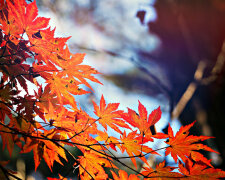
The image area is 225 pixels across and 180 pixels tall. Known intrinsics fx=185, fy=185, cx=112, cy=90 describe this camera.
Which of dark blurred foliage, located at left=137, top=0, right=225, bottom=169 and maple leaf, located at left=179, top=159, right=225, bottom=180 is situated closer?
maple leaf, located at left=179, top=159, right=225, bottom=180

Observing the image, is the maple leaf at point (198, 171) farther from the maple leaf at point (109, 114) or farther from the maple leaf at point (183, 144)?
the maple leaf at point (109, 114)

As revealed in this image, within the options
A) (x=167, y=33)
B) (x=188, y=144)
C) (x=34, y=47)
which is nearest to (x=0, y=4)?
(x=34, y=47)

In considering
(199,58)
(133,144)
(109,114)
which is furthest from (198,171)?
(199,58)

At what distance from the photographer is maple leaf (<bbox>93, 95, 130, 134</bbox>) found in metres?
0.57

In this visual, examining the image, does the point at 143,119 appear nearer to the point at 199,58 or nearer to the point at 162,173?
the point at 162,173

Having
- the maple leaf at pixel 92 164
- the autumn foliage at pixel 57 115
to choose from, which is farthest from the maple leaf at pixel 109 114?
the maple leaf at pixel 92 164

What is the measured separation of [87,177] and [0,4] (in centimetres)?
58

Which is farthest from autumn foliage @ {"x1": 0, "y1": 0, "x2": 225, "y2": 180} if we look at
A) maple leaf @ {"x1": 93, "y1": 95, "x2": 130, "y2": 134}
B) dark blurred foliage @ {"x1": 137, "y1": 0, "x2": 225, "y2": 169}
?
dark blurred foliage @ {"x1": 137, "y1": 0, "x2": 225, "y2": 169}

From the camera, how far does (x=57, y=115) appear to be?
55 cm

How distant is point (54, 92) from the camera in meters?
0.57

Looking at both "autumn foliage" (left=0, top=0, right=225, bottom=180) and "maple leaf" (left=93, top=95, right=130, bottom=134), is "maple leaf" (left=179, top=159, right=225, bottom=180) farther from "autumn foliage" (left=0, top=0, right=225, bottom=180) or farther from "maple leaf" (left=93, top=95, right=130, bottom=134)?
"maple leaf" (left=93, top=95, right=130, bottom=134)

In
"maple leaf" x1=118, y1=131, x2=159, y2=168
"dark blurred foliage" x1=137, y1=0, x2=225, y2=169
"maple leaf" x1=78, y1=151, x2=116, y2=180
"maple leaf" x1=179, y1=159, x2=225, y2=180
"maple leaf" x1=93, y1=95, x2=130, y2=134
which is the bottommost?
"maple leaf" x1=78, y1=151, x2=116, y2=180

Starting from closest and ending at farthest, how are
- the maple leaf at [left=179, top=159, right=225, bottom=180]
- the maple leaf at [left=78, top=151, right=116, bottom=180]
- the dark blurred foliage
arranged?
1. the maple leaf at [left=179, top=159, right=225, bottom=180]
2. the maple leaf at [left=78, top=151, right=116, bottom=180]
3. the dark blurred foliage

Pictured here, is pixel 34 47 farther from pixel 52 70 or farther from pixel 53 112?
pixel 53 112
